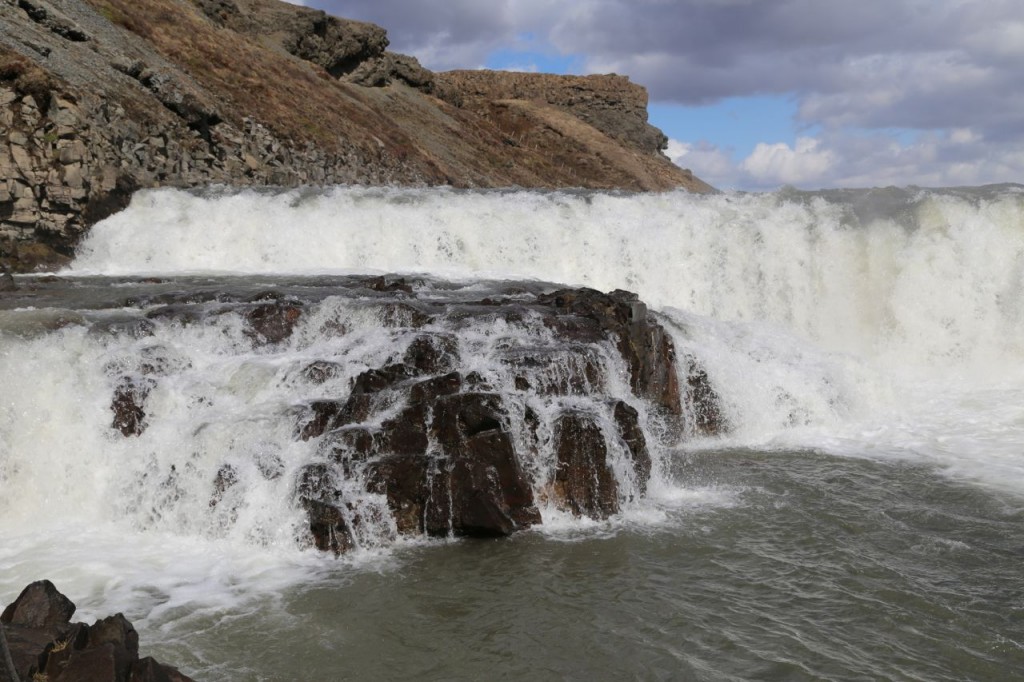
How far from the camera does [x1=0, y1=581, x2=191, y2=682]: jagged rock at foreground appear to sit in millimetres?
4586

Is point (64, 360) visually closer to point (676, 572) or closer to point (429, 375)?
point (429, 375)

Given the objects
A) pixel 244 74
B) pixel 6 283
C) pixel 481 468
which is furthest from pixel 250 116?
pixel 481 468

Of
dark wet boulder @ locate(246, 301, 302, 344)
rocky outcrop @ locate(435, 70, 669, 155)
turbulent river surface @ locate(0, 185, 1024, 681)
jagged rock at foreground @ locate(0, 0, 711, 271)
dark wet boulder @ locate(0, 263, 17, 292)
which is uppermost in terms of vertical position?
rocky outcrop @ locate(435, 70, 669, 155)

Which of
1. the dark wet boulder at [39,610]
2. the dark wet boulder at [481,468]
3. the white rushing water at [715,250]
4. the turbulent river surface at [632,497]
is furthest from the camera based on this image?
the white rushing water at [715,250]

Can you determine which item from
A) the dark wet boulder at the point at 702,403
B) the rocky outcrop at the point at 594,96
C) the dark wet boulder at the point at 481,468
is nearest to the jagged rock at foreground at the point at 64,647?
the dark wet boulder at the point at 481,468

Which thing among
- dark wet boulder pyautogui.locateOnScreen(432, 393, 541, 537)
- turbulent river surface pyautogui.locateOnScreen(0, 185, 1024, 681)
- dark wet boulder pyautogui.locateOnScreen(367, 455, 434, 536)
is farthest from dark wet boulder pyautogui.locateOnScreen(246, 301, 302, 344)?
dark wet boulder pyautogui.locateOnScreen(367, 455, 434, 536)

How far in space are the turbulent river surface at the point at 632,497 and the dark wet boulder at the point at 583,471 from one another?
0.23m

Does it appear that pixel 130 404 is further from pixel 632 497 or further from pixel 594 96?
pixel 594 96

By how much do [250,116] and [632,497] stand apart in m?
35.1

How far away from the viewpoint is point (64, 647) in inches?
189

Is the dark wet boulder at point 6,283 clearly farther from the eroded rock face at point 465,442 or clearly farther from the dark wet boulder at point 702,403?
the dark wet boulder at point 702,403

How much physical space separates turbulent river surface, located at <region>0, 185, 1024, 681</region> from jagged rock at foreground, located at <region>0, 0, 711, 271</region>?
7.76 feet

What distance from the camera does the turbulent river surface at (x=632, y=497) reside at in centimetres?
687

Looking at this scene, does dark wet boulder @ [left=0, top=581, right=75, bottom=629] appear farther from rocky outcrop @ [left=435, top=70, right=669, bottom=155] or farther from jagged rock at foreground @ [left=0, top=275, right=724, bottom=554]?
rocky outcrop @ [left=435, top=70, right=669, bottom=155]
